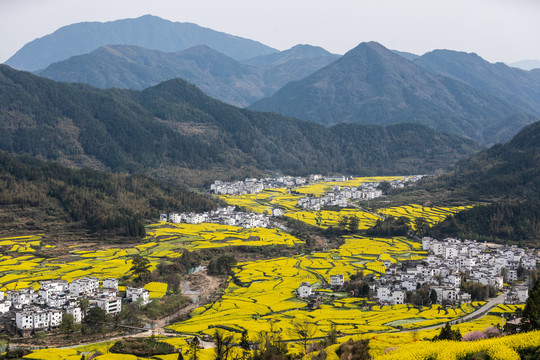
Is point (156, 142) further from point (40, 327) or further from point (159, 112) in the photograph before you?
point (40, 327)

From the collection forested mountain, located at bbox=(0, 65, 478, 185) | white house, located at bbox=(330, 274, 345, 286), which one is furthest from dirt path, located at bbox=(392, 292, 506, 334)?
forested mountain, located at bbox=(0, 65, 478, 185)

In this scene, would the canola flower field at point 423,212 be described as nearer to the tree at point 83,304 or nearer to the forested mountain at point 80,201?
the forested mountain at point 80,201

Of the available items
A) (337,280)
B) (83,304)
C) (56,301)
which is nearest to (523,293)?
(337,280)

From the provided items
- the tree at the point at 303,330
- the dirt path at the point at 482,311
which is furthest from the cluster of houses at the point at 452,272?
the tree at the point at 303,330

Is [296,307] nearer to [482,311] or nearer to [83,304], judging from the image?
[482,311]

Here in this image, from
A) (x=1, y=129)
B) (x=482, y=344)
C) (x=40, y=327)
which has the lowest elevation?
(x=40, y=327)

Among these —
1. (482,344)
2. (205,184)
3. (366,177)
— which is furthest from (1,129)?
(482,344)
